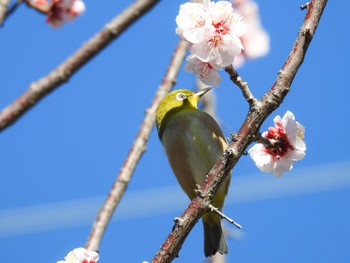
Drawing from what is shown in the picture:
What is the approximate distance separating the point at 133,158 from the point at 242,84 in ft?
4.30

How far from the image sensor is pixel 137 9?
299 centimetres

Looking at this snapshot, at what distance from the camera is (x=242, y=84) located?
2.05 metres

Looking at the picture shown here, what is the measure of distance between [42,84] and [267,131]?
924 millimetres

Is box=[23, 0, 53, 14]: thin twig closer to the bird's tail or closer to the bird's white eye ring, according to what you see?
the bird's white eye ring

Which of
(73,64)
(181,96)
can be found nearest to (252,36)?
(181,96)

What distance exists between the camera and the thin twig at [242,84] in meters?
1.98

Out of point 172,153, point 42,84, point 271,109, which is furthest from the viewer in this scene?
point 172,153

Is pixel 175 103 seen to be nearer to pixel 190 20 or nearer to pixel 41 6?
pixel 41 6

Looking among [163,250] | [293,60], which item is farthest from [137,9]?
[163,250]

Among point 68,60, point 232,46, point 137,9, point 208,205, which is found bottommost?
point 208,205

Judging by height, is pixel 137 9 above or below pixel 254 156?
above

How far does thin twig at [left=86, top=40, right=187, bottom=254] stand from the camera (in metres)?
2.88

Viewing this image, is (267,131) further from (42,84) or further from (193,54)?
(42,84)

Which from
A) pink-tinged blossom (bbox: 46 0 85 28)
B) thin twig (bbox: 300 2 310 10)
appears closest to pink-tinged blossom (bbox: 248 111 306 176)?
thin twig (bbox: 300 2 310 10)
